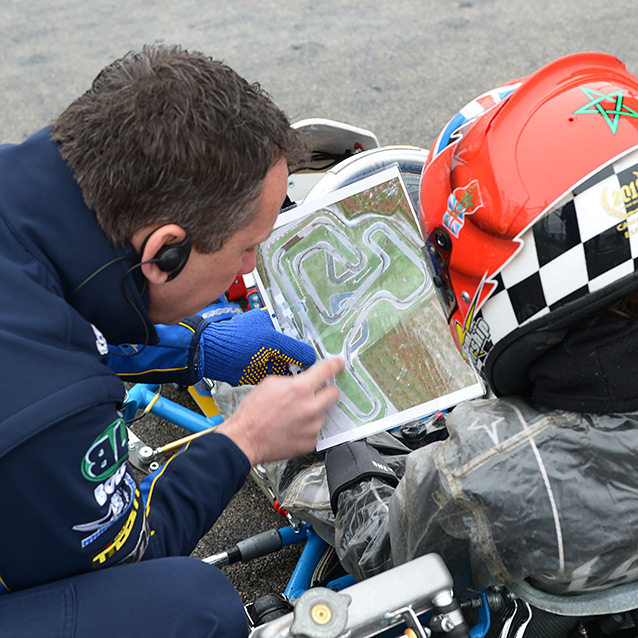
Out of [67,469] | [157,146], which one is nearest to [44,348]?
[67,469]

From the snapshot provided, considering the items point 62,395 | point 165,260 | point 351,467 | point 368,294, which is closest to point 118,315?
point 165,260

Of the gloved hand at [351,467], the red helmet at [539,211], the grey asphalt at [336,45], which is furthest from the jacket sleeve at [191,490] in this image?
the grey asphalt at [336,45]

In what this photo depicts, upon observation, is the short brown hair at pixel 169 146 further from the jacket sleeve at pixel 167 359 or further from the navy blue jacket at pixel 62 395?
the jacket sleeve at pixel 167 359

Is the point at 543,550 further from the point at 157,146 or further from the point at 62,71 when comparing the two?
the point at 62,71

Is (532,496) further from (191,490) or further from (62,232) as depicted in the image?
(62,232)

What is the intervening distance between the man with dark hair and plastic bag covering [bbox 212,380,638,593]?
353 mm

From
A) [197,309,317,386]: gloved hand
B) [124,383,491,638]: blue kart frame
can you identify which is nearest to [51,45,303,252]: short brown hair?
[197,309,317,386]: gloved hand

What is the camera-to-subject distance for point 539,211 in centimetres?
109

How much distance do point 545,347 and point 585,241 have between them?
17 centimetres

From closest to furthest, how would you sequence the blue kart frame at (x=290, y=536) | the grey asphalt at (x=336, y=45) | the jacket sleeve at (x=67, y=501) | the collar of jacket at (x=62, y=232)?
the jacket sleeve at (x=67, y=501) → the collar of jacket at (x=62, y=232) → the blue kart frame at (x=290, y=536) → the grey asphalt at (x=336, y=45)

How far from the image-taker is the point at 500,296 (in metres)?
1.17

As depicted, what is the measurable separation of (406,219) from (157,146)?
96cm

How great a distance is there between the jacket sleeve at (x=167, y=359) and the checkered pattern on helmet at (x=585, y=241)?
95cm

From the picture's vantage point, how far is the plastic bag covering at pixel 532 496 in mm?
1004
